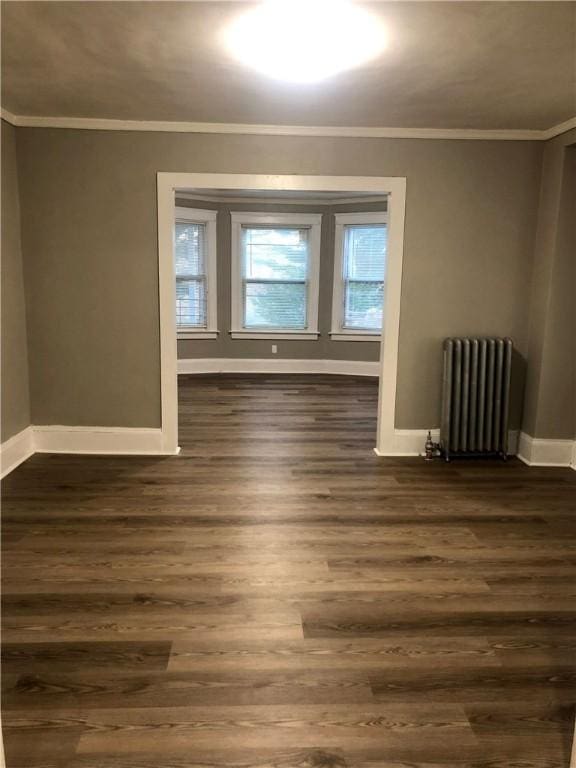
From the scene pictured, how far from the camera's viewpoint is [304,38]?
2.63m

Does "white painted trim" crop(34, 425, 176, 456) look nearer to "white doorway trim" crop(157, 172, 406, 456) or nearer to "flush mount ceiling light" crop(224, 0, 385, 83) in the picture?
"white doorway trim" crop(157, 172, 406, 456)

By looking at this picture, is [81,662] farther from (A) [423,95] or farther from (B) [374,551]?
(A) [423,95]

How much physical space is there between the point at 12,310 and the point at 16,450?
1044 mm

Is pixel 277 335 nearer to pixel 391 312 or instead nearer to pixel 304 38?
pixel 391 312

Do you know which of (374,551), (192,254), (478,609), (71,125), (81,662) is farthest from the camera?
(192,254)

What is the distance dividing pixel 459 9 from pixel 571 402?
3133 mm

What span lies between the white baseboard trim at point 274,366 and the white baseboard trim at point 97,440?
3776 millimetres

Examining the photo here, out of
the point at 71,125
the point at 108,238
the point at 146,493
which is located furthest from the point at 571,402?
the point at 71,125

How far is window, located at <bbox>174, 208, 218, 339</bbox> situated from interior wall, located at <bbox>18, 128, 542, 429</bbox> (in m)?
3.63

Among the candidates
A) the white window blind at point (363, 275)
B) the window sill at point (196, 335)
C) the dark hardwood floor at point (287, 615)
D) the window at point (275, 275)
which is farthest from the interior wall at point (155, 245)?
the window at point (275, 275)

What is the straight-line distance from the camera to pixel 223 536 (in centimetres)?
328

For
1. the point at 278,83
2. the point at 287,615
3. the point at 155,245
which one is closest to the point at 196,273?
the point at 155,245

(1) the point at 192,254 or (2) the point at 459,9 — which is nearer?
(2) the point at 459,9

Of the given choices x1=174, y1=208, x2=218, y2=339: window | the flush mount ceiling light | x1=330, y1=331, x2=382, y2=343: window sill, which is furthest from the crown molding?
x1=330, y1=331, x2=382, y2=343: window sill
